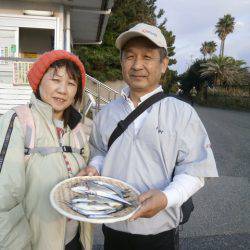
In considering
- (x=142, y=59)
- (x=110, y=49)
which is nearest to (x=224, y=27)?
(x=110, y=49)

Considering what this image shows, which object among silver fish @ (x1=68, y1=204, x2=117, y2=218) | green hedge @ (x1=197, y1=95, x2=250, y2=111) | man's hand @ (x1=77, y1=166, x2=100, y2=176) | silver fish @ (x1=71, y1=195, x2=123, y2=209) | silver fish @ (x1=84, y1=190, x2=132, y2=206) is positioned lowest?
green hedge @ (x1=197, y1=95, x2=250, y2=111)

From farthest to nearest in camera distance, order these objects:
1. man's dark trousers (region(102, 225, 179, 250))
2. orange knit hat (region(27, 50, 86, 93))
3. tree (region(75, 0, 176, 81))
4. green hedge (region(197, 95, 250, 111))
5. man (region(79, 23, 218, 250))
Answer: green hedge (region(197, 95, 250, 111))
tree (region(75, 0, 176, 81))
orange knit hat (region(27, 50, 86, 93))
man's dark trousers (region(102, 225, 179, 250))
man (region(79, 23, 218, 250))

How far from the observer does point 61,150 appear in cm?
241

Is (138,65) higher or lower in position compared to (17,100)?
higher

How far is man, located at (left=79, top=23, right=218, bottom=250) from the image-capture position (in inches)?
87.7

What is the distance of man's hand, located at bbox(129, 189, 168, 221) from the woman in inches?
26.0

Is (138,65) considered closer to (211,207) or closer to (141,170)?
(141,170)

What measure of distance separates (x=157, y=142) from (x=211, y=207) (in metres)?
3.91

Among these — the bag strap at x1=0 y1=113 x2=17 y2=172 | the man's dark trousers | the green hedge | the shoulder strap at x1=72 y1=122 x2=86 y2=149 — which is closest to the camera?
the bag strap at x1=0 y1=113 x2=17 y2=172

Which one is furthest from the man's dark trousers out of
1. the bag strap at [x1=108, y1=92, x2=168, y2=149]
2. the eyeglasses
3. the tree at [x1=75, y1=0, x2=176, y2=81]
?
the tree at [x1=75, y1=0, x2=176, y2=81]

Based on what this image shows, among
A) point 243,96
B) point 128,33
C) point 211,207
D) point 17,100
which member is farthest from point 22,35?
point 243,96

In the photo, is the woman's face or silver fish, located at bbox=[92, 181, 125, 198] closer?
silver fish, located at bbox=[92, 181, 125, 198]

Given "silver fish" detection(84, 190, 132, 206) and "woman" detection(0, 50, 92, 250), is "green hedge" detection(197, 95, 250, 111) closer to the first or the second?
"woman" detection(0, 50, 92, 250)

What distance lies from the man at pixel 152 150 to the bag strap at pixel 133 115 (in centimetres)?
3
